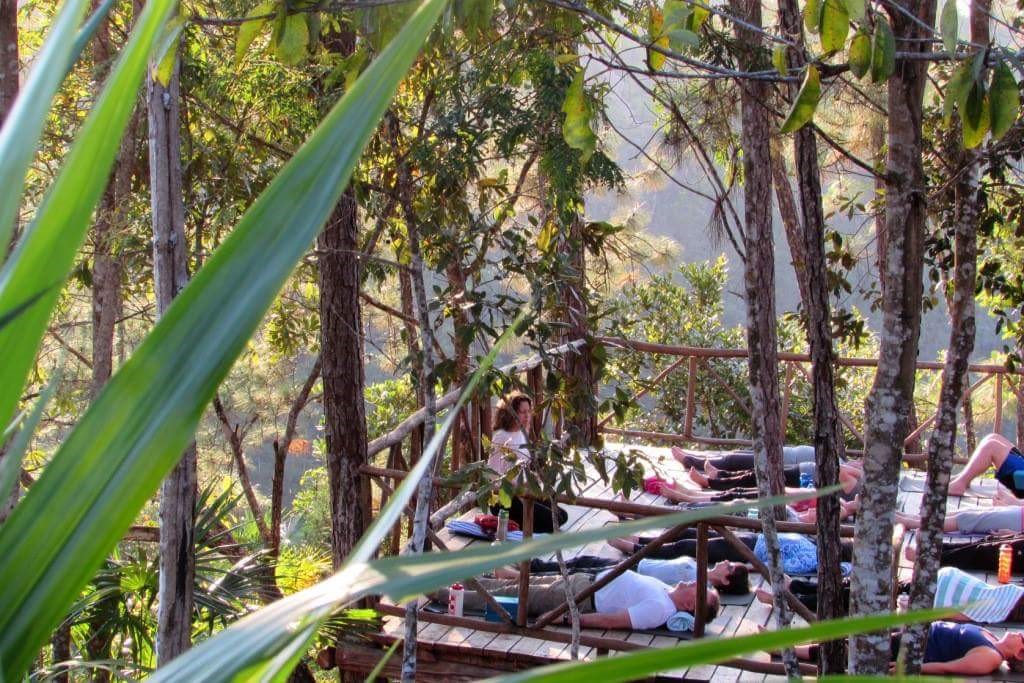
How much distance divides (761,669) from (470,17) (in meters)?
2.64

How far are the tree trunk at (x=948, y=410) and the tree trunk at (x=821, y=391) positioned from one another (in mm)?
225

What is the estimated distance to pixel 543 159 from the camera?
172 inches

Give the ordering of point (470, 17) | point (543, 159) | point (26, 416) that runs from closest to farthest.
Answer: point (26, 416) → point (470, 17) → point (543, 159)

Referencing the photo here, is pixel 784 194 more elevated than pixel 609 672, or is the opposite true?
pixel 784 194

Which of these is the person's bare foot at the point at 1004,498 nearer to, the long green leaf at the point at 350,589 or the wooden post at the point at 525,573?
the wooden post at the point at 525,573

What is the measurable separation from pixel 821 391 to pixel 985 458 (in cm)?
365

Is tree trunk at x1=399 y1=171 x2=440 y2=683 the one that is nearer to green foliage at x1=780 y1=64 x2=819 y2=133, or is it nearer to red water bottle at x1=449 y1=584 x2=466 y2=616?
red water bottle at x1=449 y1=584 x2=466 y2=616

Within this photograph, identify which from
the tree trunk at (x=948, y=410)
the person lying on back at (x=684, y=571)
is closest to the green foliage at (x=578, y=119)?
the tree trunk at (x=948, y=410)

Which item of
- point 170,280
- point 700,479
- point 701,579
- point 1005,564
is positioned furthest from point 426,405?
point 700,479

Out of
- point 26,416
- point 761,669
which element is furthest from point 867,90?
point 26,416

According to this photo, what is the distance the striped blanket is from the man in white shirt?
3.10 feet

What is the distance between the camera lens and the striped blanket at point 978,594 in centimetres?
411

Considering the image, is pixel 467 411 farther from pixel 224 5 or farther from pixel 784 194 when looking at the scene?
pixel 784 194

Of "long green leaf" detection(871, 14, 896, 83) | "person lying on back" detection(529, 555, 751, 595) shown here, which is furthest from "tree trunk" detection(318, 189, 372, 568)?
"long green leaf" detection(871, 14, 896, 83)
